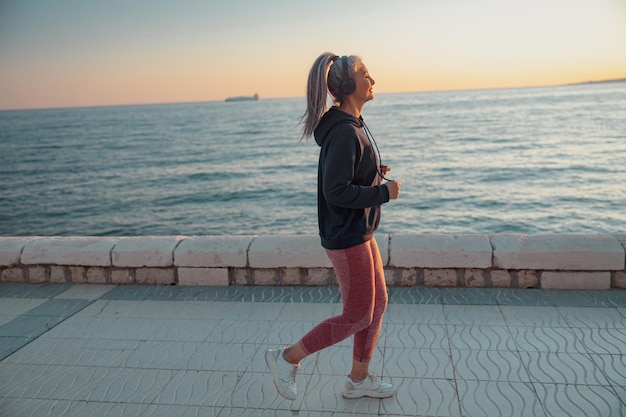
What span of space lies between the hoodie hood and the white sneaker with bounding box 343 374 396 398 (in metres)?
1.45

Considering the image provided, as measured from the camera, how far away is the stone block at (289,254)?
5.21 metres

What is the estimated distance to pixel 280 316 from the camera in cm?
467

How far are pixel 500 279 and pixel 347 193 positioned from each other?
2.87 metres

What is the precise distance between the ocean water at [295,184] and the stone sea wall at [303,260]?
12.7 m

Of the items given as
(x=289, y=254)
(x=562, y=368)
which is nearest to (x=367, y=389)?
(x=562, y=368)

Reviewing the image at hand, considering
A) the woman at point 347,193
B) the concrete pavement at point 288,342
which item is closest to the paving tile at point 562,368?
the concrete pavement at point 288,342

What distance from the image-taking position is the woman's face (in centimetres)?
289

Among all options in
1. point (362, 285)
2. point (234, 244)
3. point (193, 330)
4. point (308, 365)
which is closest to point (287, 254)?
point (234, 244)

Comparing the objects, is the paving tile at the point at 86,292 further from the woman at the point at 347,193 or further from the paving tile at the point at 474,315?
the paving tile at the point at 474,315

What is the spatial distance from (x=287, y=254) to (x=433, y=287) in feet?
4.60

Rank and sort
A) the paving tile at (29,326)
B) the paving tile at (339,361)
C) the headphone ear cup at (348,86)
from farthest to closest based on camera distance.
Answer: the paving tile at (29,326)
the paving tile at (339,361)
the headphone ear cup at (348,86)

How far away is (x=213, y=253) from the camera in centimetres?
539

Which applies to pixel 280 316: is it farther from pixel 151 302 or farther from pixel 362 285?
pixel 362 285

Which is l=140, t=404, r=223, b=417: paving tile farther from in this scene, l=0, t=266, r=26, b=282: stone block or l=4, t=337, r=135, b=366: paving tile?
l=0, t=266, r=26, b=282: stone block
